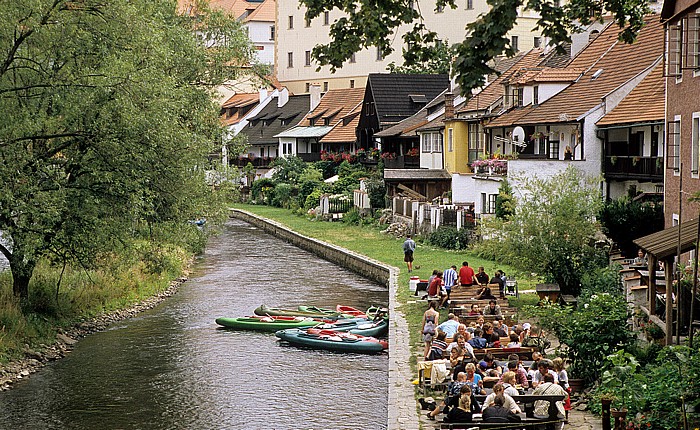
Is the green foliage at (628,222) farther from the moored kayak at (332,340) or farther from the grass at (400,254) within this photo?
the moored kayak at (332,340)


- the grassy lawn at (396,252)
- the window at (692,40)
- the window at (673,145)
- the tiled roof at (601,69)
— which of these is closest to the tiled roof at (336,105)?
the grassy lawn at (396,252)

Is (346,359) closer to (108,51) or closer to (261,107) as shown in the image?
(108,51)

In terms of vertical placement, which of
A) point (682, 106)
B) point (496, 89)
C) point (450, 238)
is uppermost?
point (496, 89)

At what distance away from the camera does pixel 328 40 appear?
3578 inches

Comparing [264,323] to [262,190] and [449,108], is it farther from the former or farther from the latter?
[262,190]

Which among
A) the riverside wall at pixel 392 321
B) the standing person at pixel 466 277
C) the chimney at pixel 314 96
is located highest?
the chimney at pixel 314 96

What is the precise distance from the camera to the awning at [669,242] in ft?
51.0

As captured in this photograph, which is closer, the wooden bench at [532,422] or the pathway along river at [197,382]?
the wooden bench at [532,422]

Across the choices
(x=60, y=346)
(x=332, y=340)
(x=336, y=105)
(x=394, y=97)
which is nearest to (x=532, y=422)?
(x=332, y=340)

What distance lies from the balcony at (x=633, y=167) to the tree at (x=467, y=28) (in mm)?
18013

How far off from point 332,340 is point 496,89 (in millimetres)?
27191

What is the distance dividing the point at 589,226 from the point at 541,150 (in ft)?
50.6

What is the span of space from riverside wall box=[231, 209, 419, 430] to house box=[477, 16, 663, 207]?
622 cm

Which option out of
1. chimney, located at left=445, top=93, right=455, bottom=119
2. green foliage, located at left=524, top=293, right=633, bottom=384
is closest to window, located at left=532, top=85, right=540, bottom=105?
chimney, located at left=445, top=93, right=455, bottom=119
